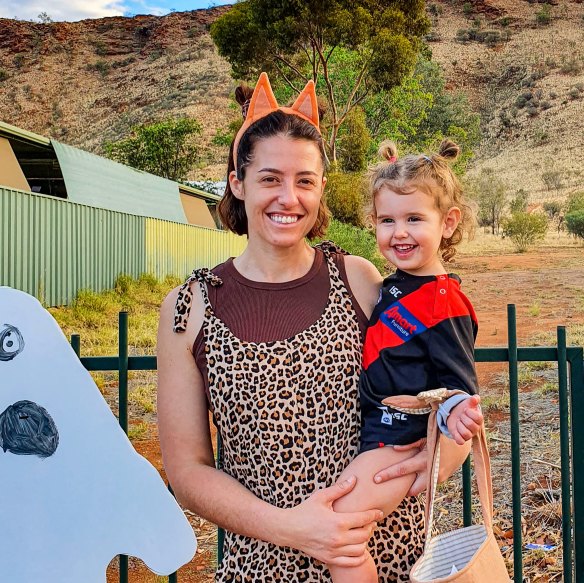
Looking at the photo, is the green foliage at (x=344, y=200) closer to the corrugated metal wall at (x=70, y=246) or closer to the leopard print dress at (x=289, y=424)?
the corrugated metal wall at (x=70, y=246)

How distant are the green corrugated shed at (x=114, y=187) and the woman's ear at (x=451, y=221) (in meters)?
13.4

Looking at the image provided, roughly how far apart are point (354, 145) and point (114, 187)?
1125cm

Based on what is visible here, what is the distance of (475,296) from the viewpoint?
17.4 metres

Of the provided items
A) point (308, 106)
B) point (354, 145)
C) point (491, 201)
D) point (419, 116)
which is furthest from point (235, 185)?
point (491, 201)

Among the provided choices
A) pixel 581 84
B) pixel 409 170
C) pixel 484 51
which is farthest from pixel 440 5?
pixel 409 170

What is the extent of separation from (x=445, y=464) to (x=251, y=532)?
56 centimetres

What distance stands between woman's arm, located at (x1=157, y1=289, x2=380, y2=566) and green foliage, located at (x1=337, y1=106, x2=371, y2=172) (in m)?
24.6

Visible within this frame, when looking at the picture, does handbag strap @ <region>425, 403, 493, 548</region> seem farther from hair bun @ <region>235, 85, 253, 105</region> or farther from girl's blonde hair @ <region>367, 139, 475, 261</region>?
hair bun @ <region>235, 85, 253, 105</region>

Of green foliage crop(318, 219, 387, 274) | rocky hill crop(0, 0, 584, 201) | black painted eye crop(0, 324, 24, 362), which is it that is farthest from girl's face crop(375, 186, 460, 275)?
rocky hill crop(0, 0, 584, 201)

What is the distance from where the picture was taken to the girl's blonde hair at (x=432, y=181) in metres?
2.14

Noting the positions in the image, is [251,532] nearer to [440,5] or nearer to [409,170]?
[409,170]

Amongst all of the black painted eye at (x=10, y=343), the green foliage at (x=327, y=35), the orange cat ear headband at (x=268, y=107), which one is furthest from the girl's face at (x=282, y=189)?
the green foliage at (x=327, y=35)

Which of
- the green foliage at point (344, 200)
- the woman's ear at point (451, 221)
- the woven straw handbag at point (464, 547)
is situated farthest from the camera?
the green foliage at point (344, 200)

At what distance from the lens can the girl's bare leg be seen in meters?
1.82
